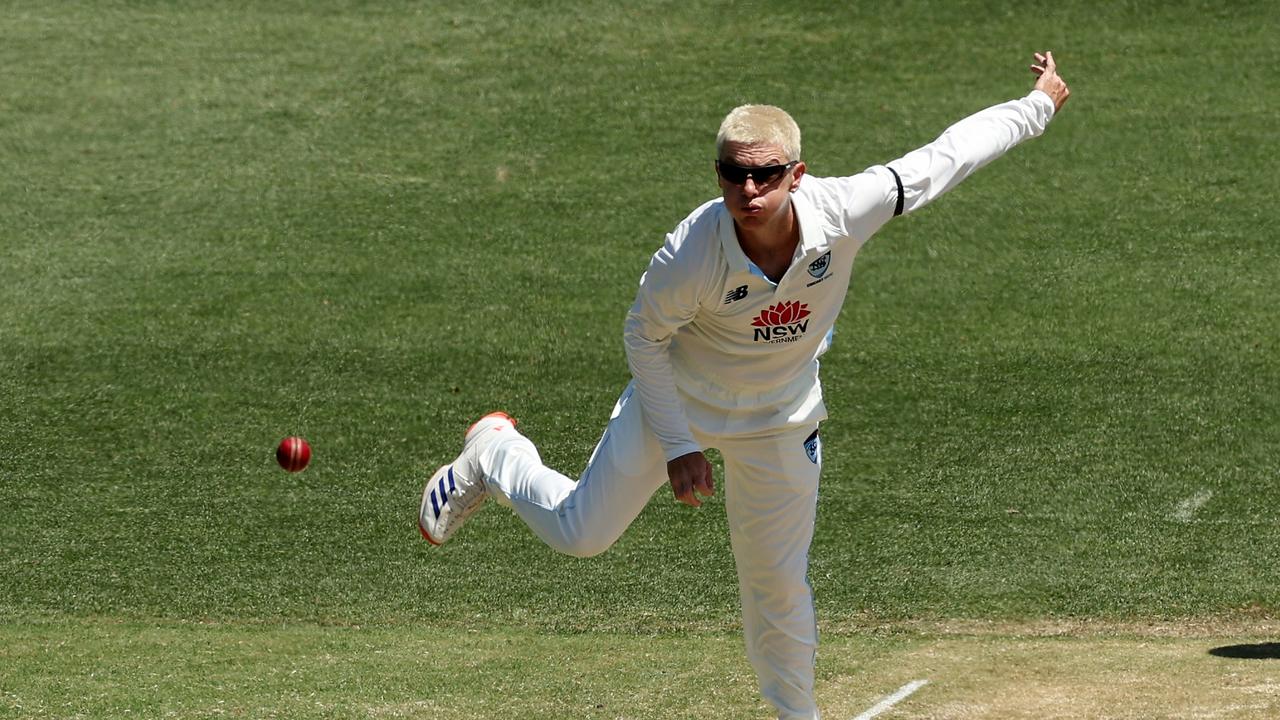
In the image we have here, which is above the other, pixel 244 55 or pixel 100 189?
pixel 244 55

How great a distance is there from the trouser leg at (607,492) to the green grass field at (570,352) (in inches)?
51.3

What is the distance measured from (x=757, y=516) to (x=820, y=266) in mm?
1080

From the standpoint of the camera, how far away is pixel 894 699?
715 cm

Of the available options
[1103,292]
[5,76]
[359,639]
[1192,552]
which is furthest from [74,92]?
[1192,552]

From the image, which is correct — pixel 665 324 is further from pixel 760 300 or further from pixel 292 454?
pixel 292 454

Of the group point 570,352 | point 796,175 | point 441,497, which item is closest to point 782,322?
point 796,175

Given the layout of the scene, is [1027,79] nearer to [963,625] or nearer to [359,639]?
[963,625]

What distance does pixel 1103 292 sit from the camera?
39.6ft

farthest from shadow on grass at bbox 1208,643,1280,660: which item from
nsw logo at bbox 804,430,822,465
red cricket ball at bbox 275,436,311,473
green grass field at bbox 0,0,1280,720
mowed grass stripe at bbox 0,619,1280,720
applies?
red cricket ball at bbox 275,436,311,473

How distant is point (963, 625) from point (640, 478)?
3462 millimetres

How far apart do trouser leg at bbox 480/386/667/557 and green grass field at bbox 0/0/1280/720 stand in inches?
51.3

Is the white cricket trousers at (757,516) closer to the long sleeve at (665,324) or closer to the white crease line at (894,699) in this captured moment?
the long sleeve at (665,324)

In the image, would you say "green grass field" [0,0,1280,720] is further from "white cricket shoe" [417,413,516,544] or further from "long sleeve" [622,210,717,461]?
"long sleeve" [622,210,717,461]

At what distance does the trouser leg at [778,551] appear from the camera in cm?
594
